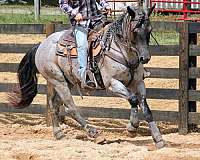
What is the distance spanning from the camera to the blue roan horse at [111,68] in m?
8.64

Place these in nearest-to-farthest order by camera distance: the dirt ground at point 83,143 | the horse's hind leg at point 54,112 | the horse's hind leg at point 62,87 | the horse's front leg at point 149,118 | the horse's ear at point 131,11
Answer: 1. the dirt ground at point 83,143
2. the horse's ear at point 131,11
3. the horse's front leg at point 149,118
4. the horse's hind leg at point 62,87
5. the horse's hind leg at point 54,112

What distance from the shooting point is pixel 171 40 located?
1819cm

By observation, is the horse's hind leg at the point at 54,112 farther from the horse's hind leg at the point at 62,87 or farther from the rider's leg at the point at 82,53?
the rider's leg at the point at 82,53

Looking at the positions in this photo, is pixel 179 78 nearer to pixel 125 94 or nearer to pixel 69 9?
pixel 125 94

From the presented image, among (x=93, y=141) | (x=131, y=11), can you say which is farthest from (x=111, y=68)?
(x=93, y=141)

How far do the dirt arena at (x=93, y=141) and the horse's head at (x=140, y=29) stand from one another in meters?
1.27

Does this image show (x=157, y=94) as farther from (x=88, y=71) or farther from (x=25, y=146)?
(x=25, y=146)

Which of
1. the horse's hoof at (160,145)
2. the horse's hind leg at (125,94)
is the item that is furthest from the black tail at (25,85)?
the horse's hoof at (160,145)

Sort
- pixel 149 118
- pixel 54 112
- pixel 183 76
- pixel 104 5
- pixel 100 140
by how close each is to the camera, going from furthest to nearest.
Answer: pixel 54 112 < pixel 183 76 < pixel 104 5 < pixel 100 140 < pixel 149 118

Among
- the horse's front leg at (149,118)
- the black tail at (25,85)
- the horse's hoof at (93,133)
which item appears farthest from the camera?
the black tail at (25,85)

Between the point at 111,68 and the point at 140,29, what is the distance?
77 centimetres

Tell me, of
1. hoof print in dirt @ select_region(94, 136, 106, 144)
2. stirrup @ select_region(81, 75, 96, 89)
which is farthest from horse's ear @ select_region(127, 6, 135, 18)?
hoof print in dirt @ select_region(94, 136, 106, 144)

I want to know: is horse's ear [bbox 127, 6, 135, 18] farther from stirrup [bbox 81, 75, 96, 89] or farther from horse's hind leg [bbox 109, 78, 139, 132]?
stirrup [bbox 81, 75, 96, 89]

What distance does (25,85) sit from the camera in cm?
1052
